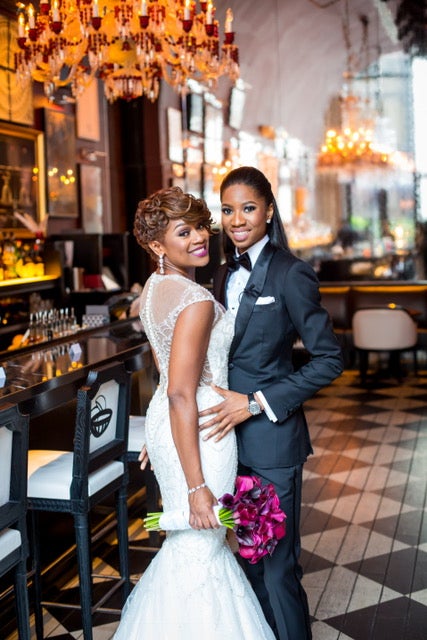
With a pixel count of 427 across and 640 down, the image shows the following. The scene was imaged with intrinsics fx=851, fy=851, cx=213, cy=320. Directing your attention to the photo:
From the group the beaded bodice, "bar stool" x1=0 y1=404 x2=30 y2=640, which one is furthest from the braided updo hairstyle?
"bar stool" x1=0 y1=404 x2=30 y2=640

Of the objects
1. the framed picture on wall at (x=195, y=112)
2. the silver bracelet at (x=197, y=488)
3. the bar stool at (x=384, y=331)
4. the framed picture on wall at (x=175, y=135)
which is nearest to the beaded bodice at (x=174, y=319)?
the silver bracelet at (x=197, y=488)

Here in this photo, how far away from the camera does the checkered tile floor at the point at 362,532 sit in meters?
3.55

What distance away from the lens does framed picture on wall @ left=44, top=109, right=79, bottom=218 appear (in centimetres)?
791

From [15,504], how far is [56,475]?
1.60ft

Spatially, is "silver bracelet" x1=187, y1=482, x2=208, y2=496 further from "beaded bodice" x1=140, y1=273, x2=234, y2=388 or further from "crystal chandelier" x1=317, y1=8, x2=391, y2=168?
"crystal chandelier" x1=317, y1=8, x2=391, y2=168

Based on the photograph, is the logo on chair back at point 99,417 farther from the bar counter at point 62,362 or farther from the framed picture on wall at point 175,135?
the framed picture on wall at point 175,135

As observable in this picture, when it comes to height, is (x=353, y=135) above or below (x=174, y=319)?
above

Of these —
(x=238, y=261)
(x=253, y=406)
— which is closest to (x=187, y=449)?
(x=253, y=406)

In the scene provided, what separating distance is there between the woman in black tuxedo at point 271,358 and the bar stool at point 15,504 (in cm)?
64

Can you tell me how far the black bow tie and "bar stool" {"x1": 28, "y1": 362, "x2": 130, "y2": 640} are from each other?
2.43ft

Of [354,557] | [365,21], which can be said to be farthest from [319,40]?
[354,557]

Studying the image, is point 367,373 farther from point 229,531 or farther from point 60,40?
point 229,531

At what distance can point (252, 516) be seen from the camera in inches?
92.7

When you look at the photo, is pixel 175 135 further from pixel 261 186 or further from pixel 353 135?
pixel 261 186
